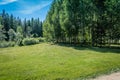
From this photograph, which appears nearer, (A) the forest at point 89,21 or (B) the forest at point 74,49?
(B) the forest at point 74,49

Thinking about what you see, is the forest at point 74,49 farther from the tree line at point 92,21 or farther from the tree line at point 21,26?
the tree line at point 21,26

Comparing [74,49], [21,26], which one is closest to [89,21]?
[74,49]

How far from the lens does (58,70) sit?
782 inches

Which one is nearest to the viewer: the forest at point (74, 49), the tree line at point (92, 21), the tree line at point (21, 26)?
the forest at point (74, 49)

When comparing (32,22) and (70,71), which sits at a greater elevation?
(32,22)

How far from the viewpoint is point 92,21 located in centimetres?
4816

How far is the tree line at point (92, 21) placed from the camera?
44125mm

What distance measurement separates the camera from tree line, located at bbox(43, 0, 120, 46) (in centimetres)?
4412

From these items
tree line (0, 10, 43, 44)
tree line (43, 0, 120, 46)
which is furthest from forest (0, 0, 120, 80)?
tree line (0, 10, 43, 44)

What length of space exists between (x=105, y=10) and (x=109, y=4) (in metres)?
2.54

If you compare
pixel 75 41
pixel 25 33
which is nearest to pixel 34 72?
pixel 75 41

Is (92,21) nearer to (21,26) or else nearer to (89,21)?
(89,21)

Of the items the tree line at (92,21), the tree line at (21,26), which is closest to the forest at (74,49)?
the tree line at (92,21)

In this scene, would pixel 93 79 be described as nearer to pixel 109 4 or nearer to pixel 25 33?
pixel 109 4
